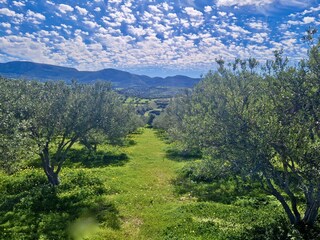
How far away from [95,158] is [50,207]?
84.4 feet

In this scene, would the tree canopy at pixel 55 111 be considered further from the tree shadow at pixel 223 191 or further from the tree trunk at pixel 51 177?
the tree shadow at pixel 223 191

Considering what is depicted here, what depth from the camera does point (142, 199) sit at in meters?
24.8

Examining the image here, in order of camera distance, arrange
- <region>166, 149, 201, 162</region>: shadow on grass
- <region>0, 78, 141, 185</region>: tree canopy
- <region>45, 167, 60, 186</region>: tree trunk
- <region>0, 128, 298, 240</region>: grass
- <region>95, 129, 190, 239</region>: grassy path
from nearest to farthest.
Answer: <region>0, 128, 298, 240</region>: grass, <region>95, 129, 190, 239</region>: grassy path, <region>0, 78, 141, 185</region>: tree canopy, <region>45, 167, 60, 186</region>: tree trunk, <region>166, 149, 201, 162</region>: shadow on grass

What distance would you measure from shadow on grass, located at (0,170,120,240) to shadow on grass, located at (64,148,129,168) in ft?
43.0

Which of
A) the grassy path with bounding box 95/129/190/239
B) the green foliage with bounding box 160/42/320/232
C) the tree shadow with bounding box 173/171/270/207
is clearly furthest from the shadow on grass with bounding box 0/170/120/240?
the green foliage with bounding box 160/42/320/232

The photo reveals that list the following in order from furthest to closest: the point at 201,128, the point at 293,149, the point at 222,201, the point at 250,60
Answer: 1. the point at 250,60
2. the point at 222,201
3. the point at 201,128
4. the point at 293,149

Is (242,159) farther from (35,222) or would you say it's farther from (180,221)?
(35,222)

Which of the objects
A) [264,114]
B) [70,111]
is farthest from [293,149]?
[70,111]

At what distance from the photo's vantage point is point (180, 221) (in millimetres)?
19000

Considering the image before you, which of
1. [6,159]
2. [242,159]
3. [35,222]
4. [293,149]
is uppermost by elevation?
[293,149]

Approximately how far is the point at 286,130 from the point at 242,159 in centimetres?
315

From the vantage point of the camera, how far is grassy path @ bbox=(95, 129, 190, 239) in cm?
1852

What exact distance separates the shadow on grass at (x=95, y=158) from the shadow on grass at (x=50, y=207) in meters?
13.1

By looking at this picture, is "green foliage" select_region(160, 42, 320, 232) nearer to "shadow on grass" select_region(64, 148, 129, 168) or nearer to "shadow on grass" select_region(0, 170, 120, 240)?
"shadow on grass" select_region(0, 170, 120, 240)
